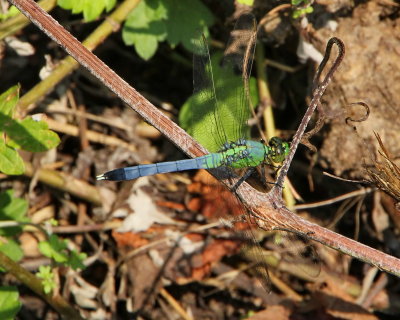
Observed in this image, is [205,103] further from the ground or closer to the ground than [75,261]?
further from the ground

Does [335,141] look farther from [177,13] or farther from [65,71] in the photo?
[65,71]

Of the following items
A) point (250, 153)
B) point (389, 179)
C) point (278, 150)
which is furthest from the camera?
point (250, 153)

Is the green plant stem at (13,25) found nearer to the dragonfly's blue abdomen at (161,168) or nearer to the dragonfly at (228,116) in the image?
the dragonfly at (228,116)

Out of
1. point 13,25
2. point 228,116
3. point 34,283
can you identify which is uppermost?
point 228,116

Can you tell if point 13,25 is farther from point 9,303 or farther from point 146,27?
point 9,303

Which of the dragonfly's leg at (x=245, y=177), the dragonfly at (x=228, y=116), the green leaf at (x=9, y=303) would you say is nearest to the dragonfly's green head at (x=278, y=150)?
the dragonfly at (x=228, y=116)

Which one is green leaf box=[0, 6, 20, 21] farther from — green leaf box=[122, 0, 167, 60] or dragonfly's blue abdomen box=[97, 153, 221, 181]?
dragonfly's blue abdomen box=[97, 153, 221, 181]

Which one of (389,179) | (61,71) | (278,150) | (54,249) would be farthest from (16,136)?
(389,179)
